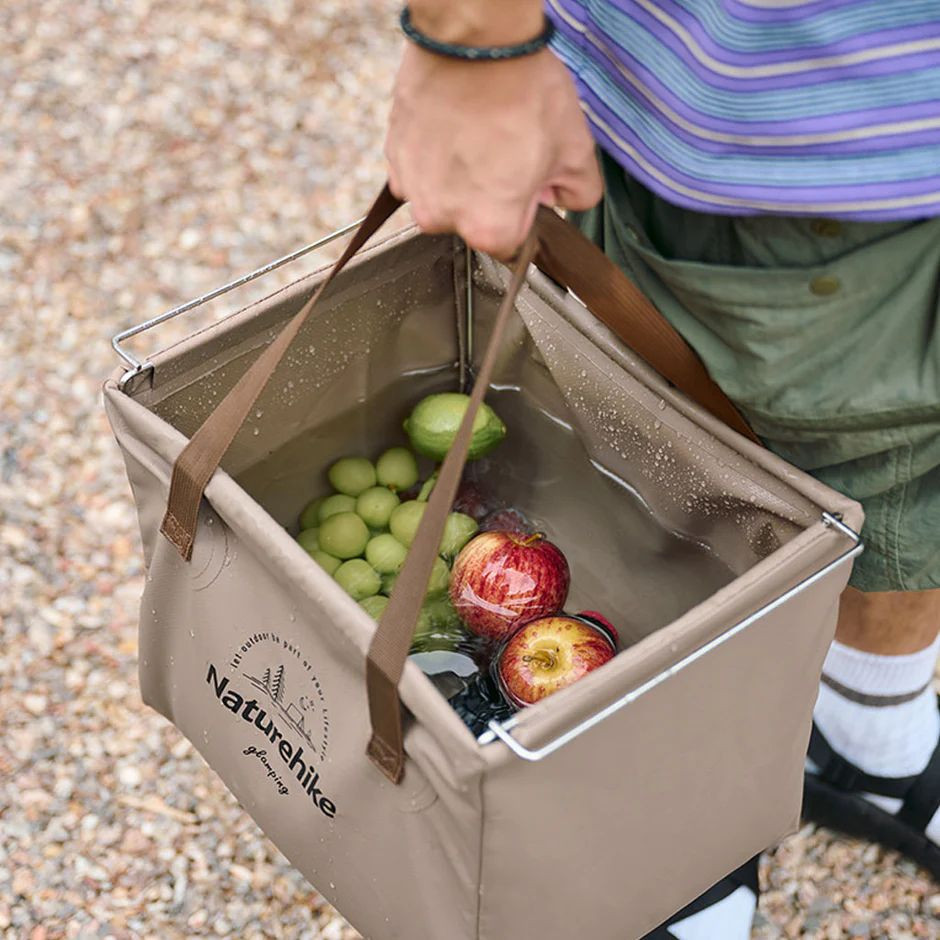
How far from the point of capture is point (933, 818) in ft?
5.60

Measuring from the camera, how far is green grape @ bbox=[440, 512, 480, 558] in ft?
4.89

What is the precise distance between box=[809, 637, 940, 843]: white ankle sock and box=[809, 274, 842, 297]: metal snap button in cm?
67

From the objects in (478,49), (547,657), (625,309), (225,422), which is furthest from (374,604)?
(478,49)

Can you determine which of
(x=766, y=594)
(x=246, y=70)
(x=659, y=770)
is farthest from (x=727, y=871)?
(x=246, y=70)

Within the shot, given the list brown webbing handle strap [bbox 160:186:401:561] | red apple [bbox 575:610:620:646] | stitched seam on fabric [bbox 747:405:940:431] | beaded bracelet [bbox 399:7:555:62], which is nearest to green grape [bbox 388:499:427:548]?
red apple [bbox 575:610:620:646]

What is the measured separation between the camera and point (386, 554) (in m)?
1.47

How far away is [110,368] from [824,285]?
1623 millimetres

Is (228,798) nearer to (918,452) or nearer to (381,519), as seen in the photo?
(381,519)

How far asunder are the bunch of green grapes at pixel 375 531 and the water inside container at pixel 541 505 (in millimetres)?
22

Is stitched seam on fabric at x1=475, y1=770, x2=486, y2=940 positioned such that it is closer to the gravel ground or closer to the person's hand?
the person's hand

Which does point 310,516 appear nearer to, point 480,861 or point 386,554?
point 386,554

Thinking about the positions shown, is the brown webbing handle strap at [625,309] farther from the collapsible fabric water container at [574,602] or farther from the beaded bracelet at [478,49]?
the beaded bracelet at [478,49]

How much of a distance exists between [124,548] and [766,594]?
1.30 m

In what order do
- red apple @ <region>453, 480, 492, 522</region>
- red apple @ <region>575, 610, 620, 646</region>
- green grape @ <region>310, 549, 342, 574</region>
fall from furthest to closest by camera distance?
red apple @ <region>453, 480, 492, 522</region>
green grape @ <region>310, 549, 342, 574</region>
red apple @ <region>575, 610, 620, 646</region>
